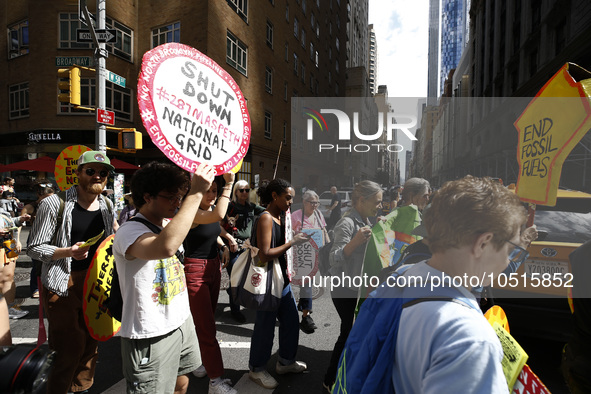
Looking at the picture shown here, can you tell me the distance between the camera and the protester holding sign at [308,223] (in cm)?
396

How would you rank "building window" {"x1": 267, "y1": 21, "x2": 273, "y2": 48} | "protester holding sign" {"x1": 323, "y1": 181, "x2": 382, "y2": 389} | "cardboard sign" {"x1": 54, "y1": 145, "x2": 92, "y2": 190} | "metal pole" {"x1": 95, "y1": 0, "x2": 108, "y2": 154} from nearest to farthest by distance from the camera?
1. "protester holding sign" {"x1": 323, "y1": 181, "x2": 382, "y2": 389}
2. "cardboard sign" {"x1": 54, "y1": 145, "x2": 92, "y2": 190}
3. "metal pole" {"x1": 95, "y1": 0, "x2": 108, "y2": 154}
4. "building window" {"x1": 267, "y1": 21, "x2": 273, "y2": 48}

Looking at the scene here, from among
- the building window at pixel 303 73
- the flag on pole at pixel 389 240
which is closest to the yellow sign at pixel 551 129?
the flag on pole at pixel 389 240

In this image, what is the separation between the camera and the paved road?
3.00m

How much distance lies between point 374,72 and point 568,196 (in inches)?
5916

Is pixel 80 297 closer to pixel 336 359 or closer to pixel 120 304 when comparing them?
pixel 120 304

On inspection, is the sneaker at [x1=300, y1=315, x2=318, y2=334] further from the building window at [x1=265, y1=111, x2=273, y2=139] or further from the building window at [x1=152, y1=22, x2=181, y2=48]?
the building window at [x1=265, y1=111, x2=273, y2=139]

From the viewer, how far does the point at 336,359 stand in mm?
2762

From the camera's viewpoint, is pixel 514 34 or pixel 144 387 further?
pixel 514 34

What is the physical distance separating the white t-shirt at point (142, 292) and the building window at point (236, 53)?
16.9 metres

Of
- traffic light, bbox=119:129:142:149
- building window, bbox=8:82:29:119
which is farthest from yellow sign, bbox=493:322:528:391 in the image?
building window, bbox=8:82:29:119

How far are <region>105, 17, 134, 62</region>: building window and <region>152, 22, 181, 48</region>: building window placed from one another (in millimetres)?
1164

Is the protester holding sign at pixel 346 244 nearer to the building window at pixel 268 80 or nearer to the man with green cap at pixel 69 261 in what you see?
the man with green cap at pixel 69 261

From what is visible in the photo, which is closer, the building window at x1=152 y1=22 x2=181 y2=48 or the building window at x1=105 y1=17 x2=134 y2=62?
the building window at x1=105 y1=17 x2=134 y2=62

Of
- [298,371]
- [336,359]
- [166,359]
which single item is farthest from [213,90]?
[298,371]
